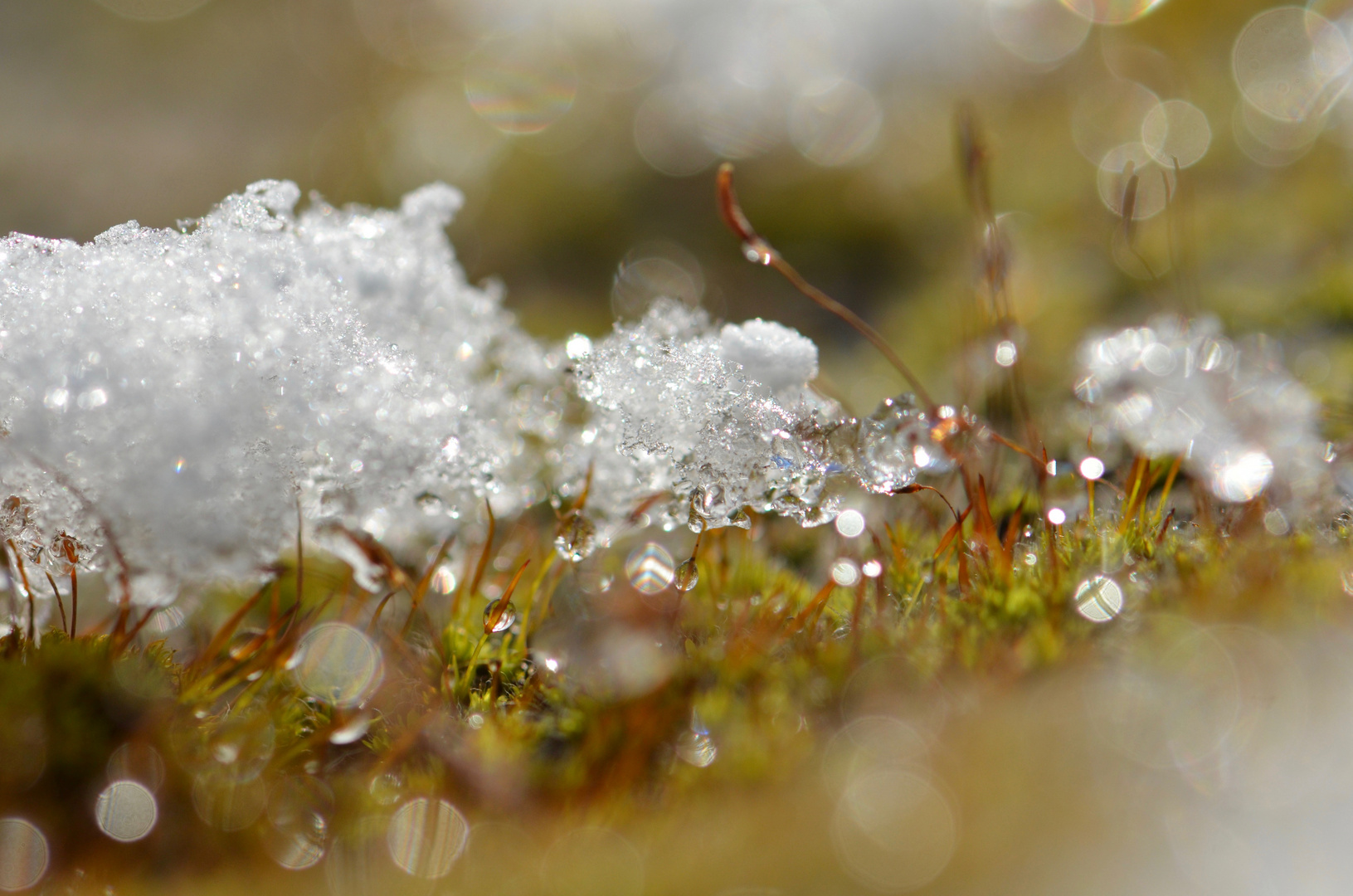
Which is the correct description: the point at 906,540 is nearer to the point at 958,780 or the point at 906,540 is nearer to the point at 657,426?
the point at 657,426

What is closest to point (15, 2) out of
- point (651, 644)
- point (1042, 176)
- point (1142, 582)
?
point (1042, 176)

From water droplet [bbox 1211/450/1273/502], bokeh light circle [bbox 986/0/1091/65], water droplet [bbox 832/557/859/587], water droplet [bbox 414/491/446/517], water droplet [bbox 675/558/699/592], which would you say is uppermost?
bokeh light circle [bbox 986/0/1091/65]

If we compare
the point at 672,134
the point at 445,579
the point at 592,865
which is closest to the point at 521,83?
the point at 672,134

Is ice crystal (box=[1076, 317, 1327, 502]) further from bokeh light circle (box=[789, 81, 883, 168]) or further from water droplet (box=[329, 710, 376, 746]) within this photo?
A: bokeh light circle (box=[789, 81, 883, 168])

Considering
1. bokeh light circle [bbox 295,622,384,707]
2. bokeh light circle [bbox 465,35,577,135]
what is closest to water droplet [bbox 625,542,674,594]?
bokeh light circle [bbox 295,622,384,707]

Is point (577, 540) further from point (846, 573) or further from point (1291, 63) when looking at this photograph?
point (1291, 63)

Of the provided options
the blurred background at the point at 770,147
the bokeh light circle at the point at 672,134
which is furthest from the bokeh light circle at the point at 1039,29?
the bokeh light circle at the point at 672,134
